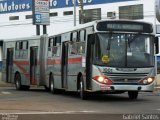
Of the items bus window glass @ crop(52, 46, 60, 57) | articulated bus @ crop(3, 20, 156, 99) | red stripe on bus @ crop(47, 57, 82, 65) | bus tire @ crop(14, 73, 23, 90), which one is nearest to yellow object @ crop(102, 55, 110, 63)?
articulated bus @ crop(3, 20, 156, 99)

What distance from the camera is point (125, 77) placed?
20.3 m

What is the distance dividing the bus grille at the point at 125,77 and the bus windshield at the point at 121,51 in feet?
1.13

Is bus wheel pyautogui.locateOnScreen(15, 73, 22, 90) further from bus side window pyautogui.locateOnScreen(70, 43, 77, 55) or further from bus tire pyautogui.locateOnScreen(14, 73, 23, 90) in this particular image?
bus side window pyautogui.locateOnScreen(70, 43, 77, 55)

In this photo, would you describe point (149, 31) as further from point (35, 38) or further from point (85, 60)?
point (35, 38)

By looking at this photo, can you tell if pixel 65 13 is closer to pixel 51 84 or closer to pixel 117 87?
pixel 51 84

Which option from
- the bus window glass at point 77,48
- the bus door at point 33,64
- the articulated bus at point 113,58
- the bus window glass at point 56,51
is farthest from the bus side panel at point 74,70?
the bus door at point 33,64

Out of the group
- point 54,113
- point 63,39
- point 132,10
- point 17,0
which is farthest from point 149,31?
point 17,0

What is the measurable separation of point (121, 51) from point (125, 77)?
1.02 m

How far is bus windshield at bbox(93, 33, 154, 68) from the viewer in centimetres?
2030

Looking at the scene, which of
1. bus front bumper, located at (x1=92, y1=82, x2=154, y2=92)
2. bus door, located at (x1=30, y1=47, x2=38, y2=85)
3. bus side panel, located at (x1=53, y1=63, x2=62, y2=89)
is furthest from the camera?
bus door, located at (x1=30, y1=47, x2=38, y2=85)

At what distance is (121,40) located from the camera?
20.6 metres

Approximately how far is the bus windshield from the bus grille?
34cm

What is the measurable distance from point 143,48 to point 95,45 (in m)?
1.88

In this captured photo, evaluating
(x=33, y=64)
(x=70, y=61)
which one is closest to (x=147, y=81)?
(x=70, y=61)
